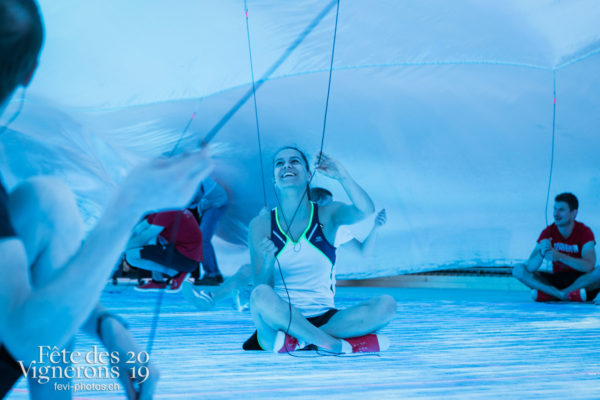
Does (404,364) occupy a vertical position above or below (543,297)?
above

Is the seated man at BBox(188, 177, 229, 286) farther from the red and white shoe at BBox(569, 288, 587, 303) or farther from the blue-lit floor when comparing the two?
the red and white shoe at BBox(569, 288, 587, 303)

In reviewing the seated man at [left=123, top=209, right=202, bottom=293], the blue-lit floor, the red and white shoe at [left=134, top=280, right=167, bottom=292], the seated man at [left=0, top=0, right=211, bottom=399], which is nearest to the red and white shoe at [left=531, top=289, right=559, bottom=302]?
the blue-lit floor

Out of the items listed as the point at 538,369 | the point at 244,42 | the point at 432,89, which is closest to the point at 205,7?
the point at 244,42

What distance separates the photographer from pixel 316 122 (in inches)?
165

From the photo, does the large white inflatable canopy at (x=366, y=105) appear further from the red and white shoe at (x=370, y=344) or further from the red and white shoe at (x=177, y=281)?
the red and white shoe at (x=370, y=344)

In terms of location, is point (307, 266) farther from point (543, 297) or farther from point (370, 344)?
point (543, 297)

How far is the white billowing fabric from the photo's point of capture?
5.96 ft

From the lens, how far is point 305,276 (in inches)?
72.5

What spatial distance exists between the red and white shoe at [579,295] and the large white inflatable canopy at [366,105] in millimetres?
852

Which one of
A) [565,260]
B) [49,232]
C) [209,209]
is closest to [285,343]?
[49,232]

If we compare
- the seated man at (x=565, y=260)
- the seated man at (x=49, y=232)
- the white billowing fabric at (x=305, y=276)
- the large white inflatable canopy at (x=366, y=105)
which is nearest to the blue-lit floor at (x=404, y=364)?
the white billowing fabric at (x=305, y=276)

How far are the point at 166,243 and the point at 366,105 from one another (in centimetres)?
167

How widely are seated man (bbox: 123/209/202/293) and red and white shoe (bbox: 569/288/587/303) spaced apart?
95.5 inches

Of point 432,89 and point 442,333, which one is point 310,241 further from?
point 432,89
